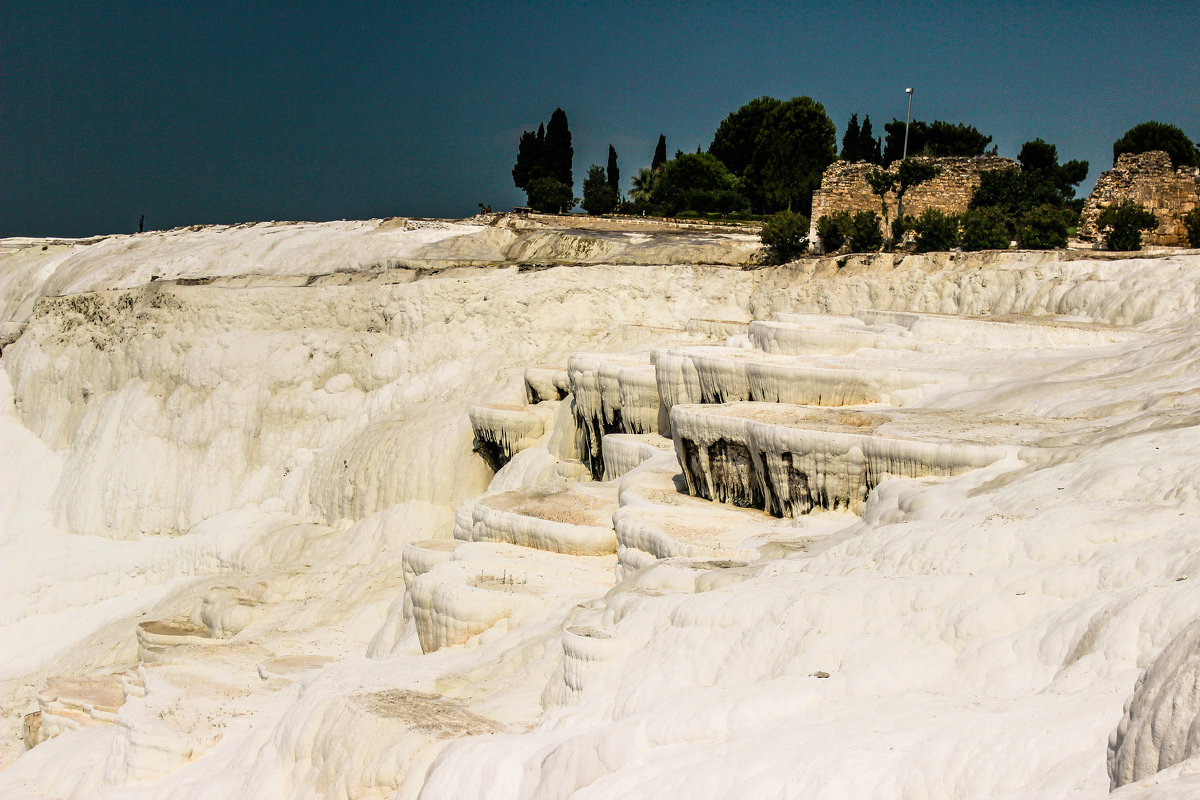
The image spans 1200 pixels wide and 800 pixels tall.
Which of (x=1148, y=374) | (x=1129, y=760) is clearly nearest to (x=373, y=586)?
(x=1148, y=374)

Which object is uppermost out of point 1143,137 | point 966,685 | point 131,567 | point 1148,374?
point 1143,137

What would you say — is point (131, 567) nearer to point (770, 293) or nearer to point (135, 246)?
point (770, 293)

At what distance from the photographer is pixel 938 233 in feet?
76.8

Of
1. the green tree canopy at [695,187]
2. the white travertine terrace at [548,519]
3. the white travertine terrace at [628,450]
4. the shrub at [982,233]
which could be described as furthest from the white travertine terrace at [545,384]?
the green tree canopy at [695,187]

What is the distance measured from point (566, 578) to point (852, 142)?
3371 centimetres

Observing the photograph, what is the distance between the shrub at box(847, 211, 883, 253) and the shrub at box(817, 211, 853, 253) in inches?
5.3

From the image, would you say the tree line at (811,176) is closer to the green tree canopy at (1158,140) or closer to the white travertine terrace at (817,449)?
the green tree canopy at (1158,140)

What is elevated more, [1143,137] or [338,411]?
[1143,137]

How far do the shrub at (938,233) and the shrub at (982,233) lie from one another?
0.20 meters

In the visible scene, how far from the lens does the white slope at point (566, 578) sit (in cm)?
584

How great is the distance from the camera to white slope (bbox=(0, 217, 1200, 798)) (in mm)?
5836

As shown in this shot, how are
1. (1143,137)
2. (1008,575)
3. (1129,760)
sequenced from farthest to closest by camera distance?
(1143,137), (1008,575), (1129,760)

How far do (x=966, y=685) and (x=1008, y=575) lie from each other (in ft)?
3.08

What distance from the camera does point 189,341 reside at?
27.0 metres
